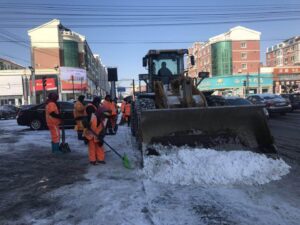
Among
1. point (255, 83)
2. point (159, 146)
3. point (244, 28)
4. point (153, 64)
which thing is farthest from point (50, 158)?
point (244, 28)

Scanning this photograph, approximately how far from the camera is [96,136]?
840cm

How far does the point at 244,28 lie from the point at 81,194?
→ 8610 centimetres

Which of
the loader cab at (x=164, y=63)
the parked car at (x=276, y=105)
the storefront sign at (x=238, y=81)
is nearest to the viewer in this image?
the loader cab at (x=164, y=63)

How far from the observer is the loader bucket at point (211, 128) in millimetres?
7727

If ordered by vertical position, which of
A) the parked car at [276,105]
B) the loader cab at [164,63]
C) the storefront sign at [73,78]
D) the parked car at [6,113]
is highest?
the storefront sign at [73,78]

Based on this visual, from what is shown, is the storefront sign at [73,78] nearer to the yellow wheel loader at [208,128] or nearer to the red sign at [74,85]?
the red sign at [74,85]

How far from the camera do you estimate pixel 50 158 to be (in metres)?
9.74

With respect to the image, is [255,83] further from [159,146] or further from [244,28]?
[159,146]

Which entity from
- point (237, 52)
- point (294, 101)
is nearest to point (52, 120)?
point (294, 101)

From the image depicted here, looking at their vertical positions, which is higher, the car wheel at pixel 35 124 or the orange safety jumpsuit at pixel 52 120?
the orange safety jumpsuit at pixel 52 120

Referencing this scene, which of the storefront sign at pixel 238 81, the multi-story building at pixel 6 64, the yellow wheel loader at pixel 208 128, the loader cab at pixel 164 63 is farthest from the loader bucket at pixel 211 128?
the multi-story building at pixel 6 64

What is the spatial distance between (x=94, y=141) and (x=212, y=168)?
294 centimetres

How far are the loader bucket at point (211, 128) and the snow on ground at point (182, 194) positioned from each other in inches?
21.9

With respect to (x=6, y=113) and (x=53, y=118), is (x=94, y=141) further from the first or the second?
(x=6, y=113)
